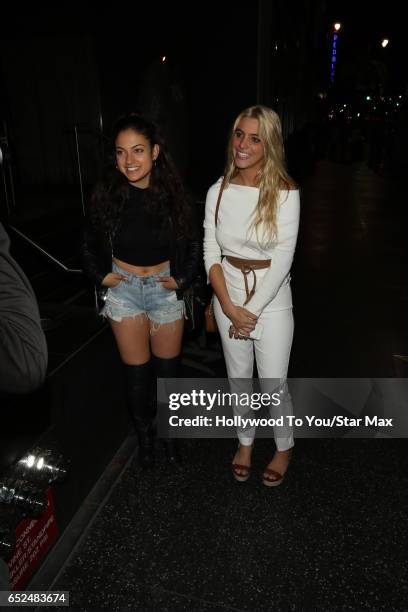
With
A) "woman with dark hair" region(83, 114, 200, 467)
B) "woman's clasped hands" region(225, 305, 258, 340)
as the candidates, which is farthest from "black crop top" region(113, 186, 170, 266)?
"woman's clasped hands" region(225, 305, 258, 340)

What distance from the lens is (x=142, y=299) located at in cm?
280

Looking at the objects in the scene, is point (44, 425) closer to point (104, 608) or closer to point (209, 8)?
point (104, 608)

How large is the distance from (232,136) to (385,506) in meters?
2.24

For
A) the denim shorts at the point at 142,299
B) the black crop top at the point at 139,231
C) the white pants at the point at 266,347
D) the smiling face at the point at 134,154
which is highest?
the smiling face at the point at 134,154

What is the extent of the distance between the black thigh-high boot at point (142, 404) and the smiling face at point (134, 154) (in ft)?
3.67

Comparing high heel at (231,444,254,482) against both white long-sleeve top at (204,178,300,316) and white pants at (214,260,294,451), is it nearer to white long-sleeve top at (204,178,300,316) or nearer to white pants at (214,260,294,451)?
white pants at (214,260,294,451)

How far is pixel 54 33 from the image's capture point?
6.78 metres

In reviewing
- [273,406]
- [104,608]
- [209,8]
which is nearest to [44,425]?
[104,608]

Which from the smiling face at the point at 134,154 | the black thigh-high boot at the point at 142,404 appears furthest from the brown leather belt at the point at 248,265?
the black thigh-high boot at the point at 142,404

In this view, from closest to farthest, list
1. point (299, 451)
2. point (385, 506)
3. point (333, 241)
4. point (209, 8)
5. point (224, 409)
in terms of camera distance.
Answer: point (385, 506) → point (299, 451) → point (224, 409) → point (209, 8) → point (333, 241)

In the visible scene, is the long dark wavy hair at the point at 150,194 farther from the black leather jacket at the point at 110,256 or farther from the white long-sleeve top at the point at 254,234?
the white long-sleeve top at the point at 254,234

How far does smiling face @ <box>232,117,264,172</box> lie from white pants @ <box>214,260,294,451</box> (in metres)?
0.58

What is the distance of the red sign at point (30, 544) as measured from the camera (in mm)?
2258

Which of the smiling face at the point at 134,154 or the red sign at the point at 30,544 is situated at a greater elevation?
the smiling face at the point at 134,154
